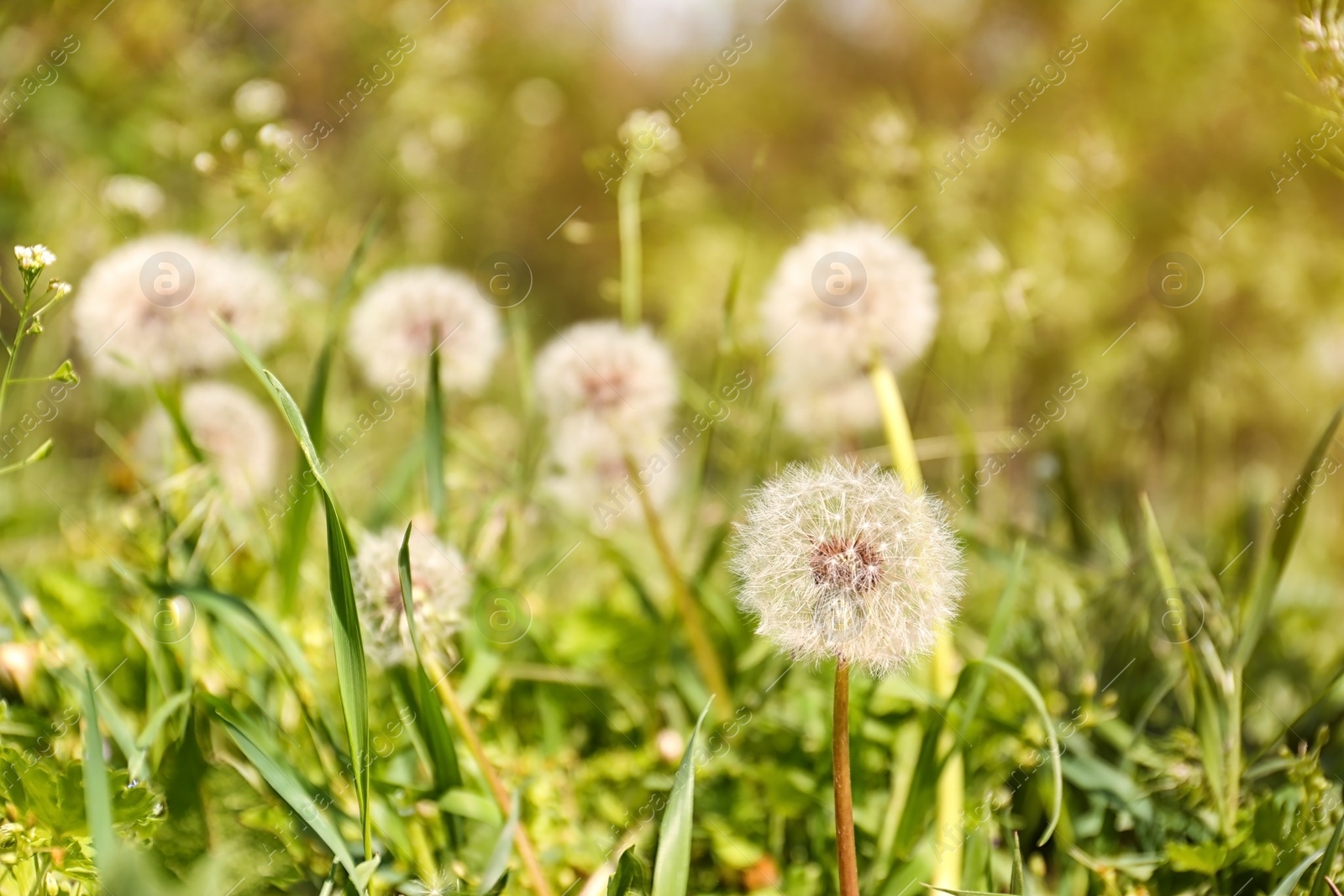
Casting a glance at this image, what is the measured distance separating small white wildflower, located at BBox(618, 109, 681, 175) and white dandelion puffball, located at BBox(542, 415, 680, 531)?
0.48 m

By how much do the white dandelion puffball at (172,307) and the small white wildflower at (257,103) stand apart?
54 centimetres

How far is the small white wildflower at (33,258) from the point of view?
3.57 feet

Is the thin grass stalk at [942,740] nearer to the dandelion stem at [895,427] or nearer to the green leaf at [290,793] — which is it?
the dandelion stem at [895,427]

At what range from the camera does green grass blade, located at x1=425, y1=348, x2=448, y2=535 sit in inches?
58.6

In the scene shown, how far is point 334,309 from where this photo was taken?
5.00 ft

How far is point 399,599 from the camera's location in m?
1.27

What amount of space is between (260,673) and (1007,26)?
5647 millimetres

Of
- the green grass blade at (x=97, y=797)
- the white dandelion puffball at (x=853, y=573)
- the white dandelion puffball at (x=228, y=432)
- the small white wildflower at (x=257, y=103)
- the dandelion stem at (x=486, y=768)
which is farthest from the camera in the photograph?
the small white wildflower at (x=257, y=103)

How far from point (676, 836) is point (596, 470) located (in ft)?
3.71

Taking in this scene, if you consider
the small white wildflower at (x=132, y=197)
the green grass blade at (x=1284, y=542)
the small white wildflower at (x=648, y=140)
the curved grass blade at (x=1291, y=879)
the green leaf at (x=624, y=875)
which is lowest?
the curved grass blade at (x=1291, y=879)

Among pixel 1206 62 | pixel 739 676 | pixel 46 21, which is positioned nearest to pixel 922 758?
pixel 739 676

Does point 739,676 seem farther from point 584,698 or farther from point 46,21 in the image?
point 46,21

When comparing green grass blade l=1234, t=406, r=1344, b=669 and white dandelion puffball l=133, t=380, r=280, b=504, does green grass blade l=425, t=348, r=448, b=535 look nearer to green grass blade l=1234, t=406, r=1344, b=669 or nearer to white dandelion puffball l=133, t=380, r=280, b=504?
white dandelion puffball l=133, t=380, r=280, b=504

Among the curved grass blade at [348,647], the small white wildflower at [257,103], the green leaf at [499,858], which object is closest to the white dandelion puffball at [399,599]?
the curved grass blade at [348,647]
